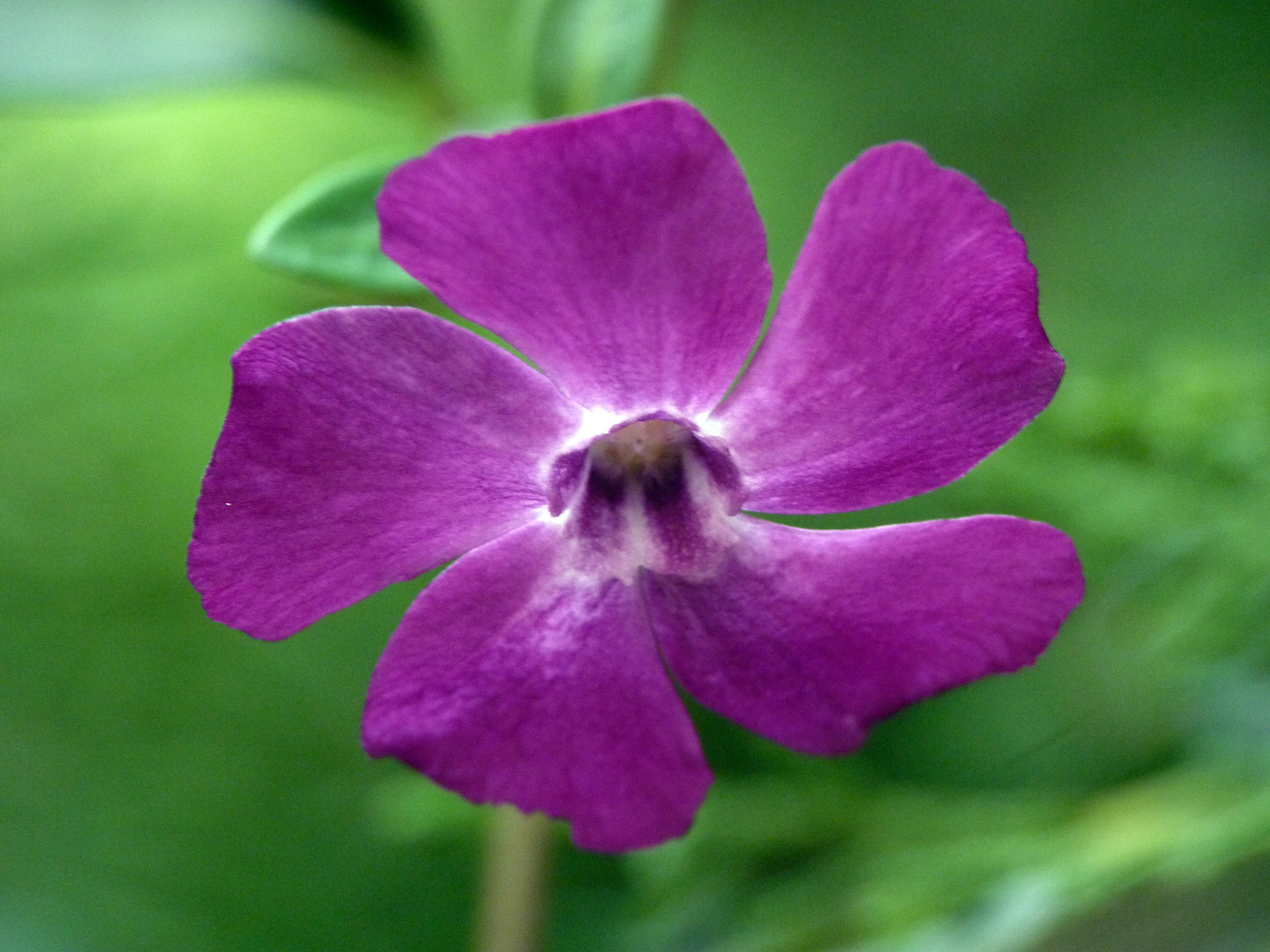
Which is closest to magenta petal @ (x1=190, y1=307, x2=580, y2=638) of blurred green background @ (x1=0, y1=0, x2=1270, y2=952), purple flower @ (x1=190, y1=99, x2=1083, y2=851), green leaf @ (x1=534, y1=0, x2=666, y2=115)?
purple flower @ (x1=190, y1=99, x2=1083, y2=851)

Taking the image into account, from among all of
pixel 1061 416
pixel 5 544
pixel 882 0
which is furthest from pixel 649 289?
pixel 5 544

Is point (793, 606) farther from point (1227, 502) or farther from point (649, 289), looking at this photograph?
point (1227, 502)

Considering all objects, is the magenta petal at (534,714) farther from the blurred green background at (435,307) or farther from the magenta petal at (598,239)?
the blurred green background at (435,307)

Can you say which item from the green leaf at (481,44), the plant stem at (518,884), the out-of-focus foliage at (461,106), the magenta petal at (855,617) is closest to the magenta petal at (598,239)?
the magenta petal at (855,617)

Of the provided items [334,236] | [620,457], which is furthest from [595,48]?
[620,457]

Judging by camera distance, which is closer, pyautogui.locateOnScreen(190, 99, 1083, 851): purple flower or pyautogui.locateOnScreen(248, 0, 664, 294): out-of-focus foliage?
pyautogui.locateOnScreen(190, 99, 1083, 851): purple flower

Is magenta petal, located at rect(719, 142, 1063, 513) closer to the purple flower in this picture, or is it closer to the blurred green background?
the purple flower
